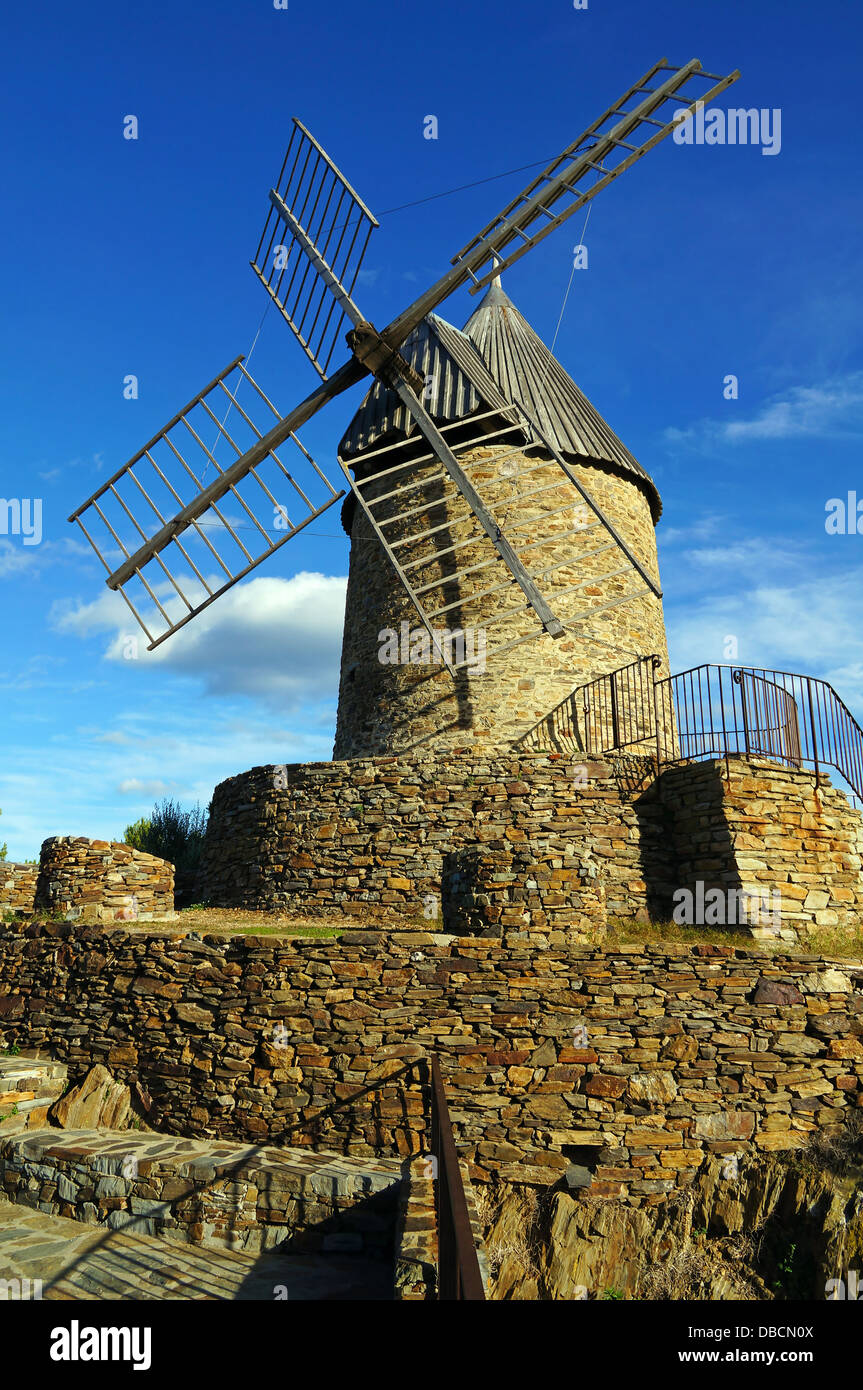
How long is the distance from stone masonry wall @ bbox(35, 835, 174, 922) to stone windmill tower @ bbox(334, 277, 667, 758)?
3815 mm

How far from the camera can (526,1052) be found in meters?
7.13

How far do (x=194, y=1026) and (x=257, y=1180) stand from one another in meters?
1.73

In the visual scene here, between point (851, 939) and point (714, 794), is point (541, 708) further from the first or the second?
point (851, 939)

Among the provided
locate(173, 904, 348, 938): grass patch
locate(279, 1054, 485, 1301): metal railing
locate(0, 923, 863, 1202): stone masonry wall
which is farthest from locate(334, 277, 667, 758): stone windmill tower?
locate(279, 1054, 485, 1301): metal railing

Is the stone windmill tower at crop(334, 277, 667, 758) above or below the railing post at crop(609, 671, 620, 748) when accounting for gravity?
above

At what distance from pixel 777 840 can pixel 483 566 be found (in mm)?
5600

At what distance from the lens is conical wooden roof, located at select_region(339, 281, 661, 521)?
14398 millimetres

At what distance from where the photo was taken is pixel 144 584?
14.1m

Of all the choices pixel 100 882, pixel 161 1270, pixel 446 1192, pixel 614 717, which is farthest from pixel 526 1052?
pixel 100 882

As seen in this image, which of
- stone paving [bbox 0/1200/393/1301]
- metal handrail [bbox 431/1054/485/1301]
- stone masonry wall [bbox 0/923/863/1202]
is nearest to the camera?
metal handrail [bbox 431/1054/485/1301]

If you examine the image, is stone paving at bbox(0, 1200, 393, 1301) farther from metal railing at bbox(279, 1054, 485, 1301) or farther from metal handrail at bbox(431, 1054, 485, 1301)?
metal handrail at bbox(431, 1054, 485, 1301)

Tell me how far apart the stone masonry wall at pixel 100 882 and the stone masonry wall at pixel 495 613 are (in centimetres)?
381

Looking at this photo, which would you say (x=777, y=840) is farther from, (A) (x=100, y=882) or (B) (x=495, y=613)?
(A) (x=100, y=882)

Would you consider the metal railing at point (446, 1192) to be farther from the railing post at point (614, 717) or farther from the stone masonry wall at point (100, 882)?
the railing post at point (614, 717)
